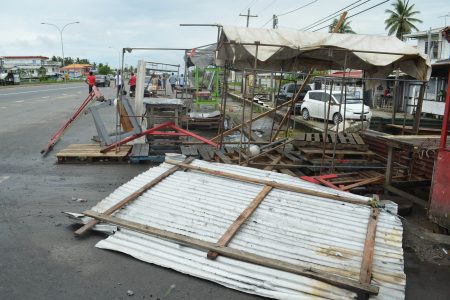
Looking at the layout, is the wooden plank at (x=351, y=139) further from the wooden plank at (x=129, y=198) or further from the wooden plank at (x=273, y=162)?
the wooden plank at (x=129, y=198)

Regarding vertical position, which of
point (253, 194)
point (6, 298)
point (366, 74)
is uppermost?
point (366, 74)

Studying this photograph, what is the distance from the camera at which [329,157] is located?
8172 millimetres

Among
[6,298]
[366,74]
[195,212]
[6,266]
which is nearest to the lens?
[6,298]

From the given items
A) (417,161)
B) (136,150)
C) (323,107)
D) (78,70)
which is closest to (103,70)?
(78,70)

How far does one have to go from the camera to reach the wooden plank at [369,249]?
3959 mm

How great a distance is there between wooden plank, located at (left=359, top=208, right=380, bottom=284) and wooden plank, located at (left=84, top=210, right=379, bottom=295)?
0.46 feet

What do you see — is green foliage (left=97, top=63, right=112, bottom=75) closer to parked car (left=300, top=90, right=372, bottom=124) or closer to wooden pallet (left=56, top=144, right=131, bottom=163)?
parked car (left=300, top=90, right=372, bottom=124)

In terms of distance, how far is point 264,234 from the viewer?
4.74m

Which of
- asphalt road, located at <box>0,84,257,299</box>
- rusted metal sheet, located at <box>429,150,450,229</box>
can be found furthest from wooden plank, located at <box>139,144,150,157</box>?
rusted metal sheet, located at <box>429,150,450,229</box>

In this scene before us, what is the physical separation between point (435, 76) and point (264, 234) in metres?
7.76

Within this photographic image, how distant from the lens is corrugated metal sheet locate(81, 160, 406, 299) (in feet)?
13.1

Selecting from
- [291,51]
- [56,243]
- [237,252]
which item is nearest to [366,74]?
[291,51]

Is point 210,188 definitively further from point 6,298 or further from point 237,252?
point 6,298

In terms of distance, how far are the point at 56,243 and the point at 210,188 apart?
2.15 meters
